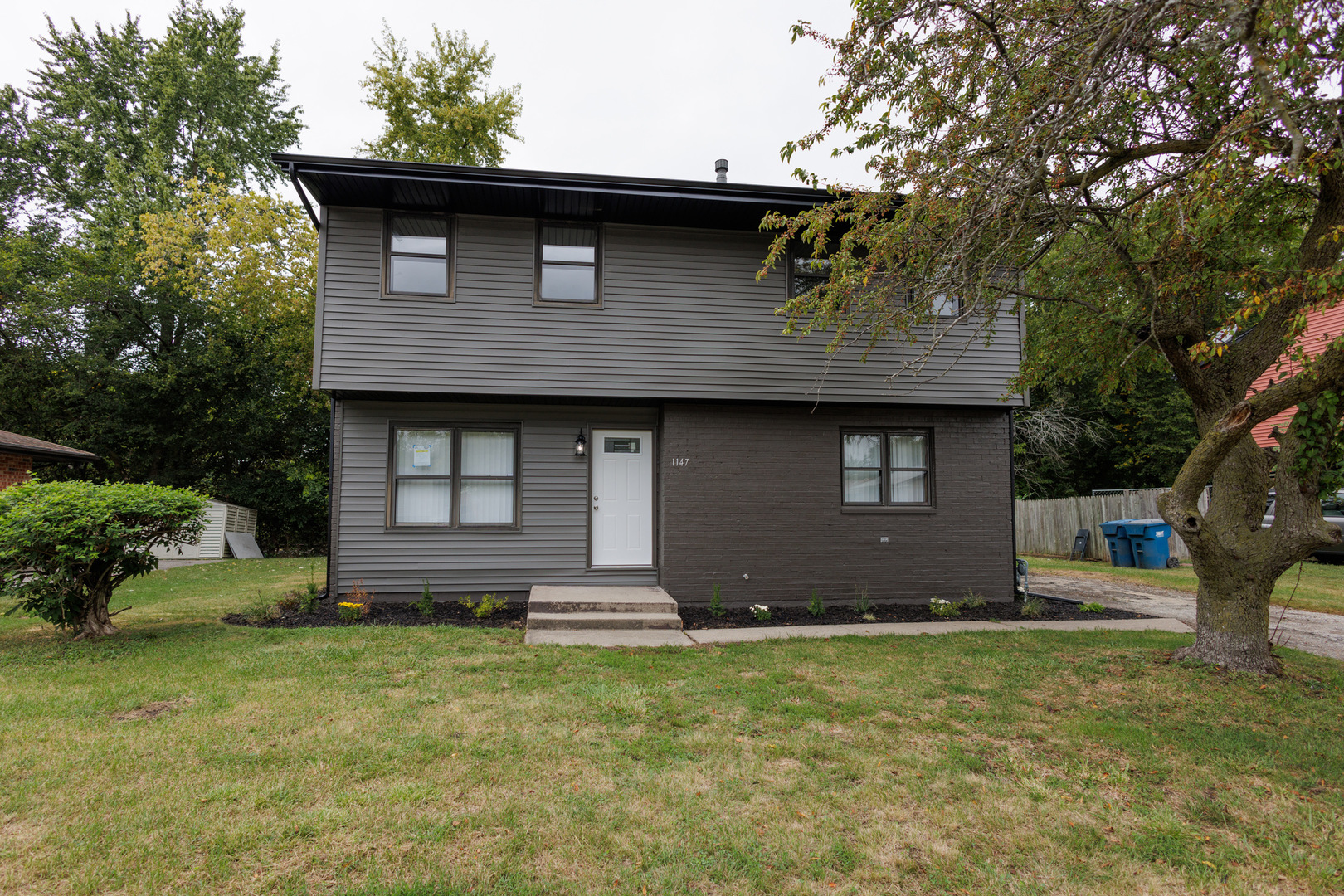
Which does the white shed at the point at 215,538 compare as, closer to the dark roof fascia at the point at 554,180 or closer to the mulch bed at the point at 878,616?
the dark roof fascia at the point at 554,180

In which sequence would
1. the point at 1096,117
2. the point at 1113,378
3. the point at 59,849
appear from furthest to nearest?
1. the point at 1113,378
2. the point at 1096,117
3. the point at 59,849

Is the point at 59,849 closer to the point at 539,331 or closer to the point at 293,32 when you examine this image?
the point at 539,331

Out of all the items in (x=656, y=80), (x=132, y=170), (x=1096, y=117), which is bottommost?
(x=1096, y=117)

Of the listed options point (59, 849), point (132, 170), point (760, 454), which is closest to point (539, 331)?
point (760, 454)

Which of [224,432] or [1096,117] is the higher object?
[1096,117]

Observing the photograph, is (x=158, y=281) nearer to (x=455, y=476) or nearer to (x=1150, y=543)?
(x=455, y=476)

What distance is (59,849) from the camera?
2627 mm

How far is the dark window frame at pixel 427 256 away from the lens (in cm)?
836

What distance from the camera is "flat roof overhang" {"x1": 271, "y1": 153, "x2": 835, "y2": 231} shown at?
7.72 metres

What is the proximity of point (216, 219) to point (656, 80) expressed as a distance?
12.4 m

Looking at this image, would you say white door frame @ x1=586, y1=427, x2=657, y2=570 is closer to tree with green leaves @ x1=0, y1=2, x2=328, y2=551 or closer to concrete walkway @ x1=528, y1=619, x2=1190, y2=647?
concrete walkway @ x1=528, y1=619, x2=1190, y2=647

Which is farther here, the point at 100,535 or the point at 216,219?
the point at 216,219

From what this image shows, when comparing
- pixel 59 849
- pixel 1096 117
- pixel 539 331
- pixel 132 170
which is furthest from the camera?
pixel 132 170

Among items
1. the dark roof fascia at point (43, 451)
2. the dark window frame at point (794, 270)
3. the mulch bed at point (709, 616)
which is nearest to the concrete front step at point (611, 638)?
the mulch bed at point (709, 616)
